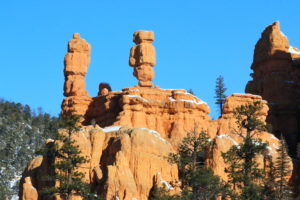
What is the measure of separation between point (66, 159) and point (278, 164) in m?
22.1

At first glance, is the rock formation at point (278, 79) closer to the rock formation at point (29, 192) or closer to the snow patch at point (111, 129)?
the snow patch at point (111, 129)

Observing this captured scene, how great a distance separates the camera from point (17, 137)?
5256 inches

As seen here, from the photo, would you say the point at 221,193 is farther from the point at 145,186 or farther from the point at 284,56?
the point at 284,56

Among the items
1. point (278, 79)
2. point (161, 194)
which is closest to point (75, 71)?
point (161, 194)

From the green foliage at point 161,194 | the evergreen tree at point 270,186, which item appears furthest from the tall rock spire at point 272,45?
the green foliage at point 161,194

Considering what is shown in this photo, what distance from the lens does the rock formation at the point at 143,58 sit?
81375mm

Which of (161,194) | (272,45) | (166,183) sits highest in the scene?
(272,45)

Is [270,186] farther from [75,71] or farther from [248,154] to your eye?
[75,71]

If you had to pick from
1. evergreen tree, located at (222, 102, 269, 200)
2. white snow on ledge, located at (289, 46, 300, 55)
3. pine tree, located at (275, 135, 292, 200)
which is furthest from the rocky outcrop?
white snow on ledge, located at (289, 46, 300, 55)

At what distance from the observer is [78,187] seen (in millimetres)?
57500

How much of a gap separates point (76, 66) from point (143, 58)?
8.03 m

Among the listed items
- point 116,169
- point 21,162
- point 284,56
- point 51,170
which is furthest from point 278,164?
point 21,162

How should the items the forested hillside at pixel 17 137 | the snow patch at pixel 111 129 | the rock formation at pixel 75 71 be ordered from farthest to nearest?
the forested hillside at pixel 17 137
the rock formation at pixel 75 71
the snow patch at pixel 111 129

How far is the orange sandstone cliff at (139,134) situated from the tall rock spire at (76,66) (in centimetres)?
45
